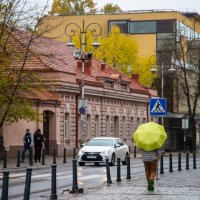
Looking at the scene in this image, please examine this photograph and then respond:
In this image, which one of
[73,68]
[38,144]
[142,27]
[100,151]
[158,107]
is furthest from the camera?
[142,27]

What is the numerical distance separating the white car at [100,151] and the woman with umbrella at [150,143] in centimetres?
1715

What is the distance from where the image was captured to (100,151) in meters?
39.9

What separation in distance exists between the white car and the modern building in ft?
13.4

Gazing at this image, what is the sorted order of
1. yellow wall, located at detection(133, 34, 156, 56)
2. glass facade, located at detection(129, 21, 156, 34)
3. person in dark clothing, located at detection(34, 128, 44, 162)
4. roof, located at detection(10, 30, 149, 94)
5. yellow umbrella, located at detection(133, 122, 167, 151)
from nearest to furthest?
yellow umbrella, located at detection(133, 122, 167, 151) < person in dark clothing, located at detection(34, 128, 44, 162) < roof, located at detection(10, 30, 149, 94) < yellow wall, located at detection(133, 34, 156, 56) < glass facade, located at detection(129, 21, 156, 34)

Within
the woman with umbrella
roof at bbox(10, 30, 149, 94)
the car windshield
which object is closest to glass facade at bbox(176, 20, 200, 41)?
roof at bbox(10, 30, 149, 94)

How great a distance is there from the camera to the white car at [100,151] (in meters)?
39.8

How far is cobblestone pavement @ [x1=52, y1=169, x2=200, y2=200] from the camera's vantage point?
760 inches

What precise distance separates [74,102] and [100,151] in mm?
19152

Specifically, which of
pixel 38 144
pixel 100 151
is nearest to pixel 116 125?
pixel 38 144

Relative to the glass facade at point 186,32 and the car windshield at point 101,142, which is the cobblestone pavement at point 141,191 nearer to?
the car windshield at point 101,142

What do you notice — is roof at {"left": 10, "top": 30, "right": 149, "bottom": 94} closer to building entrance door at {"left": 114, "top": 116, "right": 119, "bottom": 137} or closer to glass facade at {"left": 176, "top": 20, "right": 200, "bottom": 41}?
building entrance door at {"left": 114, "top": 116, "right": 119, "bottom": 137}

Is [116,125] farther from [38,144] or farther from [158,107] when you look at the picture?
[158,107]

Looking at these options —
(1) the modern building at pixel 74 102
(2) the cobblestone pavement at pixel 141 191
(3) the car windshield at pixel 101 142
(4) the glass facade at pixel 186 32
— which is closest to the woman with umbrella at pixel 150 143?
(2) the cobblestone pavement at pixel 141 191

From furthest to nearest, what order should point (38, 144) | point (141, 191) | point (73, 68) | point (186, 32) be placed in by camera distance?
point (186, 32)
point (73, 68)
point (38, 144)
point (141, 191)
